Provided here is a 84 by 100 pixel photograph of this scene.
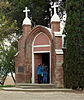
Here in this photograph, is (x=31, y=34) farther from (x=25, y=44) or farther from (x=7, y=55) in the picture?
(x=7, y=55)

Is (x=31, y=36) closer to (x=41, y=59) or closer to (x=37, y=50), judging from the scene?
(x=37, y=50)

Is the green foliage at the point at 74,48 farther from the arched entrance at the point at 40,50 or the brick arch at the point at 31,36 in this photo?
the brick arch at the point at 31,36

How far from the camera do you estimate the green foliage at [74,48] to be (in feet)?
68.9

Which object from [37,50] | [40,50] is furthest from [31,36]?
[40,50]

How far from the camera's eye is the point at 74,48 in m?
21.3

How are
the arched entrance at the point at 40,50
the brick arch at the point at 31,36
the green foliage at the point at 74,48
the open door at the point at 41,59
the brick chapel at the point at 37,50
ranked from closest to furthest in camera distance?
1. the green foliage at the point at 74,48
2. the brick chapel at the point at 37,50
3. the arched entrance at the point at 40,50
4. the brick arch at the point at 31,36
5. the open door at the point at 41,59

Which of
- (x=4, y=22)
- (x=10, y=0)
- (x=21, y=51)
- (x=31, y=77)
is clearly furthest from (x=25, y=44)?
(x=10, y=0)

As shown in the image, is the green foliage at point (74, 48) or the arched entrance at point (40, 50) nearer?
the green foliage at point (74, 48)

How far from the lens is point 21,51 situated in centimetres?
2541

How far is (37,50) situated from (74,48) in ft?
14.0

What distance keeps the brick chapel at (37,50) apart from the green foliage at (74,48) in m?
1.40

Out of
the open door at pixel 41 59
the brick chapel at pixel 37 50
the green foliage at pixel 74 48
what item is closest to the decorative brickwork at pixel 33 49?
the brick chapel at pixel 37 50

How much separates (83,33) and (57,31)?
2.91m

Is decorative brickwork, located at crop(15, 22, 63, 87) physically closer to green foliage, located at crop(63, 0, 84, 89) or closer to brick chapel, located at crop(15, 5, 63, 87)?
brick chapel, located at crop(15, 5, 63, 87)
